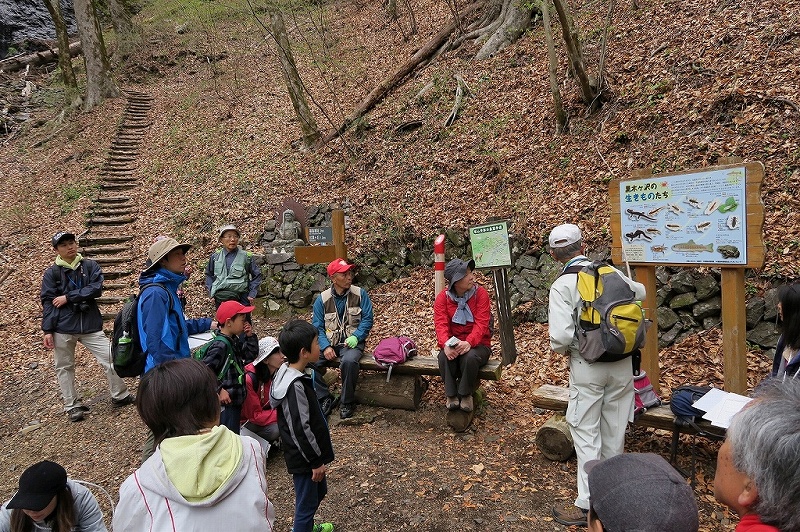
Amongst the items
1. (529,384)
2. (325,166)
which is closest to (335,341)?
(529,384)

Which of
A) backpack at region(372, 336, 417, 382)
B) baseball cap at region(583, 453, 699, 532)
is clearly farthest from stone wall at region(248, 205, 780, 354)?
baseball cap at region(583, 453, 699, 532)

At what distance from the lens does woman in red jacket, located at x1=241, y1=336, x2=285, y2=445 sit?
3.84m

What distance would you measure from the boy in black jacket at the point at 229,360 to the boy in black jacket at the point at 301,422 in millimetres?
819

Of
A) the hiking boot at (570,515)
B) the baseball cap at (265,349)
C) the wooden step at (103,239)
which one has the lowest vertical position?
the hiking boot at (570,515)

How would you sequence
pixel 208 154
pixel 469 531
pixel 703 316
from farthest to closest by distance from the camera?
pixel 208 154 → pixel 703 316 → pixel 469 531

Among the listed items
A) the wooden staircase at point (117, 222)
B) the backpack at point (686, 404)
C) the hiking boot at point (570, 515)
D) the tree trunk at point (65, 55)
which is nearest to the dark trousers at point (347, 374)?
the hiking boot at point (570, 515)

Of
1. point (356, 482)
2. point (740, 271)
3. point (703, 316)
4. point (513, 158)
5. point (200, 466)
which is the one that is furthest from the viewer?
point (513, 158)

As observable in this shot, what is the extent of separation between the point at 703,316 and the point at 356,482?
4071 millimetres

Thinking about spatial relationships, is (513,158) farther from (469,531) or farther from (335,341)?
(469,531)

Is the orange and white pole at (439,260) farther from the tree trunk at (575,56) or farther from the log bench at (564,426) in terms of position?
the tree trunk at (575,56)

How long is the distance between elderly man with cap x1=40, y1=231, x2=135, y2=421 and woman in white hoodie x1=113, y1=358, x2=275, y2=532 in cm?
444

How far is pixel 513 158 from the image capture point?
25.6 ft

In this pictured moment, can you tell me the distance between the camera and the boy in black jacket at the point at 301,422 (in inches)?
105

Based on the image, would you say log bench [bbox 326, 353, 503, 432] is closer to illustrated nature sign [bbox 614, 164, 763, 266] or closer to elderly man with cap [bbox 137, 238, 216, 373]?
elderly man with cap [bbox 137, 238, 216, 373]
